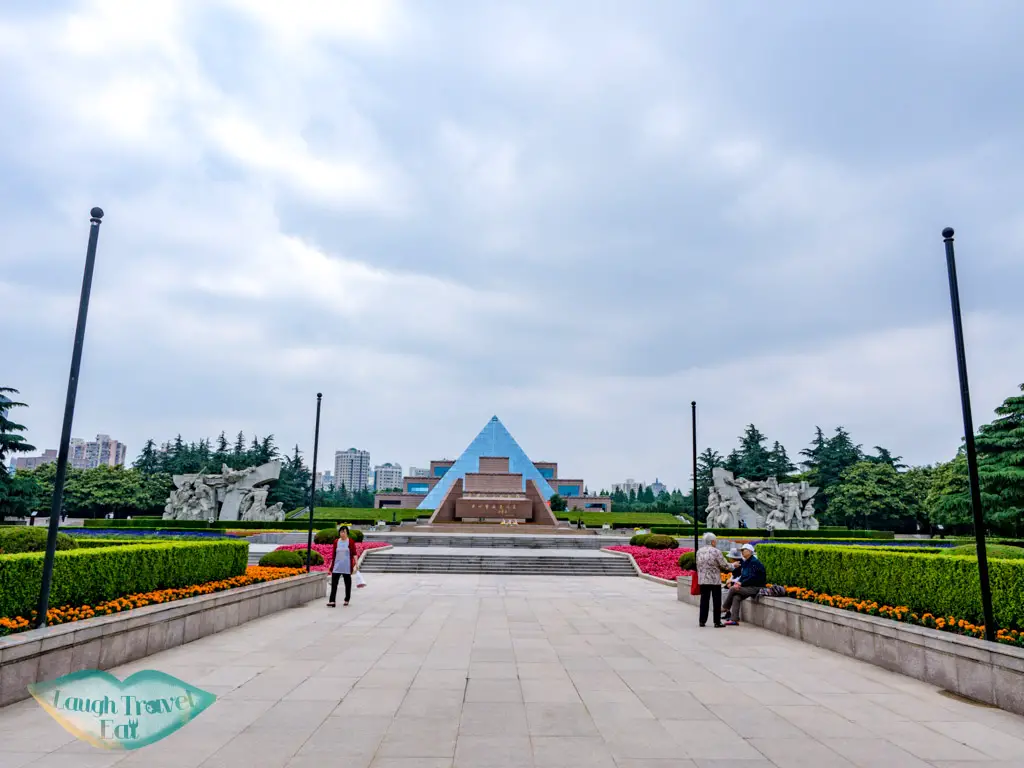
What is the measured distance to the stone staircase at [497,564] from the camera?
20328 millimetres

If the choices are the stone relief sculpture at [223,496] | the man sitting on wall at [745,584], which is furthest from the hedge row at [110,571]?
the stone relief sculpture at [223,496]

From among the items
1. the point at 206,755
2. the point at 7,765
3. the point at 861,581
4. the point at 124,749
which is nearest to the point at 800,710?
the point at 861,581

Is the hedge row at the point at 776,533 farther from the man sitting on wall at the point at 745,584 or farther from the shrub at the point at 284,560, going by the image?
the man sitting on wall at the point at 745,584

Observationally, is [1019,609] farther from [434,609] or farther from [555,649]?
[434,609]

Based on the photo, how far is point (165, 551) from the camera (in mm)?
9188

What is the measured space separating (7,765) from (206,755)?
116cm

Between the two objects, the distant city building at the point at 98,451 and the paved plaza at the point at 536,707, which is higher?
the distant city building at the point at 98,451

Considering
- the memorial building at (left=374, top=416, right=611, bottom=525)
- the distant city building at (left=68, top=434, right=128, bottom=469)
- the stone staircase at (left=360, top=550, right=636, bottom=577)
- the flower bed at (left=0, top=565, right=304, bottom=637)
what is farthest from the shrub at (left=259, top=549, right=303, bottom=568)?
the distant city building at (left=68, top=434, right=128, bottom=469)

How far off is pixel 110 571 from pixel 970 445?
33.1 ft

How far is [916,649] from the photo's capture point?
22.3 feet

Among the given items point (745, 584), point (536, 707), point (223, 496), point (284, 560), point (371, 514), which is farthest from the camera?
point (371, 514)

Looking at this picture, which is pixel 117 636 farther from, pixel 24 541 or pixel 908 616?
pixel 908 616

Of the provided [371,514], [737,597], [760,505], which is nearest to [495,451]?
[371,514]
